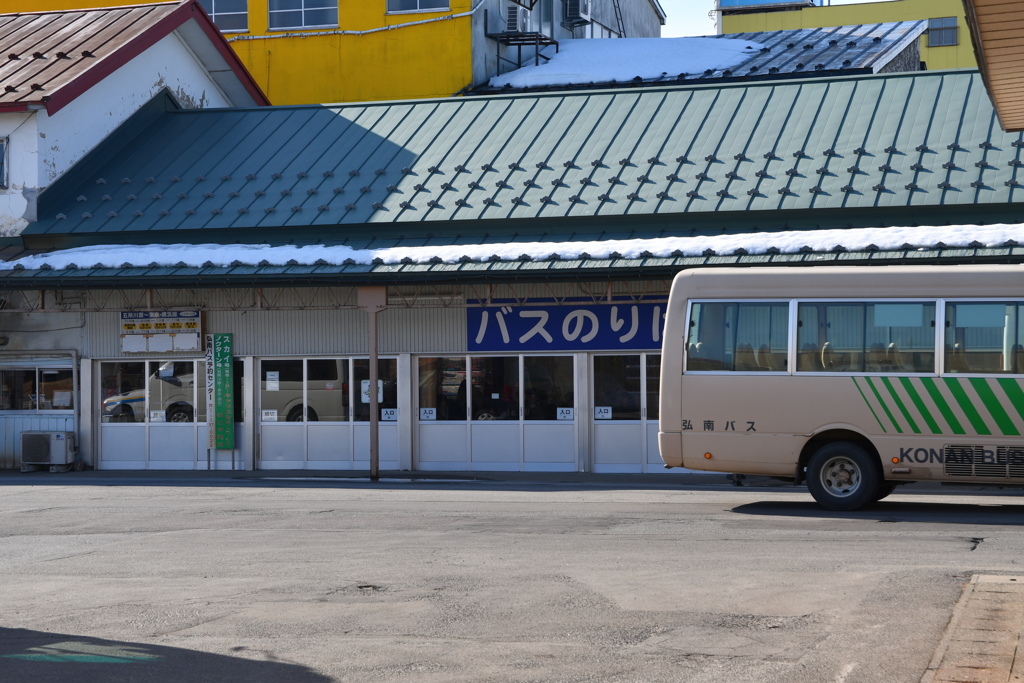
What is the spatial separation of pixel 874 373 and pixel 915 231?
6.13 meters

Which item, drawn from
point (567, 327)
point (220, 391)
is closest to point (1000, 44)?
point (567, 327)

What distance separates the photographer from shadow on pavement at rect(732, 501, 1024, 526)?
13.6 m

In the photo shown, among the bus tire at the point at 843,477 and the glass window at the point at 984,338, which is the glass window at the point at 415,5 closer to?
the glass window at the point at 984,338

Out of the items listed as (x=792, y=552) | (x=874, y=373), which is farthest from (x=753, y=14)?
(x=792, y=552)

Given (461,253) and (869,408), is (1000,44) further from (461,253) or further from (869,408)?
(461,253)

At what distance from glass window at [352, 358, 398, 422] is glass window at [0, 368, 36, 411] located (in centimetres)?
716

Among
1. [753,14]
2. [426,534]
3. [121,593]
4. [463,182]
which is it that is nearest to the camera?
[121,593]

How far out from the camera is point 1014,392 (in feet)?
46.8

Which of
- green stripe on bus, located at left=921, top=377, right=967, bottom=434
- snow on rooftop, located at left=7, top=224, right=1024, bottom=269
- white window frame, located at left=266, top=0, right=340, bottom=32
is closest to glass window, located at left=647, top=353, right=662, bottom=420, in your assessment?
snow on rooftop, located at left=7, top=224, right=1024, bottom=269

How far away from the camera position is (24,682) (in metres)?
7.25

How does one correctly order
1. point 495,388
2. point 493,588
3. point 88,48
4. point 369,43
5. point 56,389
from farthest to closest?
1. point 369,43
2. point 88,48
3. point 56,389
4. point 495,388
5. point 493,588

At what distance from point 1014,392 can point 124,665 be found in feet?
35.9

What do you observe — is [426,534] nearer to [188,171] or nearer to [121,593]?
[121,593]

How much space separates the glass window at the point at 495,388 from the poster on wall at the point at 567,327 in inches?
13.2
